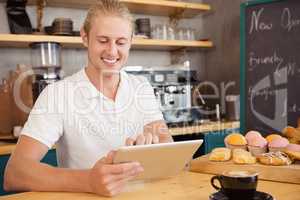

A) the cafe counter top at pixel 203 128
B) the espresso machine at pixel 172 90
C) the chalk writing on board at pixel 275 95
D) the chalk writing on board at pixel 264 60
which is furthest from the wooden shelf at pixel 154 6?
the chalk writing on board at pixel 275 95

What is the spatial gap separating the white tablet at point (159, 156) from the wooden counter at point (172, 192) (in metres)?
0.03

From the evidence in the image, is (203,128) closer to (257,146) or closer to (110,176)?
(257,146)

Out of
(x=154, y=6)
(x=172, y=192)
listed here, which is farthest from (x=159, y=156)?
(x=154, y=6)

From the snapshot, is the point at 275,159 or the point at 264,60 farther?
the point at 264,60

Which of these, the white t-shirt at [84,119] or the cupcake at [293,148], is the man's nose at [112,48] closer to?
the white t-shirt at [84,119]

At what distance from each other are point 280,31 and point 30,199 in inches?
58.6

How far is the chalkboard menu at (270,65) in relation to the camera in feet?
6.18

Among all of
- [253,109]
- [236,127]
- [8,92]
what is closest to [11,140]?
[8,92]

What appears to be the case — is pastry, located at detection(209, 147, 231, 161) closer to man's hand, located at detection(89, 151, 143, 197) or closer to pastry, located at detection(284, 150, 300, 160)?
pastry, located at detection(284, 150, 300, 160)

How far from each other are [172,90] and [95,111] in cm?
137

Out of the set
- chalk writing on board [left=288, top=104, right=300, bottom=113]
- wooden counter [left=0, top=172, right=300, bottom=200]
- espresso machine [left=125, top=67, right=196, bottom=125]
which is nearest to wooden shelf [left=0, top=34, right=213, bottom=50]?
espresso machine [left=125, top=67, right=196, bottom=125]

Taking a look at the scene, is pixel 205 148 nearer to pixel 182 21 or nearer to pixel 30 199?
pixel 182 21

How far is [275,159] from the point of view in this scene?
3.80ft

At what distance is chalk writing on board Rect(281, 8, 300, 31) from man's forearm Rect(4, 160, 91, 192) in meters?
1.34
